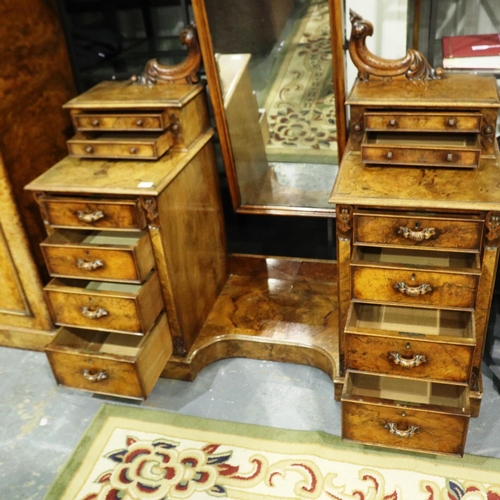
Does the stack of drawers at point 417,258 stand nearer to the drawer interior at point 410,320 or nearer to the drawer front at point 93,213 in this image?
the drawer interior at point 410,320

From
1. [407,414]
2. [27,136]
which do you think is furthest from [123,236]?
[407,414]

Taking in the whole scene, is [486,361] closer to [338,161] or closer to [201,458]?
[338,161]

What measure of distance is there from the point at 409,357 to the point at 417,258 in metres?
0.27

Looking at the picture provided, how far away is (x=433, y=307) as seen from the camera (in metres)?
1.51

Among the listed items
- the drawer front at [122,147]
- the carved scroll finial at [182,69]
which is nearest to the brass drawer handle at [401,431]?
the drawer front at [122,147]

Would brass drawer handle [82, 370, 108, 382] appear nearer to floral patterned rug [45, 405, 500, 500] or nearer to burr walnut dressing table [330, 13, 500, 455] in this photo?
floral patterned rug [45, 405, 500, 500]

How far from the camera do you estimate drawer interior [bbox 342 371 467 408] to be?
1576 mm

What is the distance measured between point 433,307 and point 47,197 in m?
1.14

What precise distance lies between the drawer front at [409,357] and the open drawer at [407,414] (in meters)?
0.06

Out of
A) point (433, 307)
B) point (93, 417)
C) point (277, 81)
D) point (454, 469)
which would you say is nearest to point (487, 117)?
point (433, 307)

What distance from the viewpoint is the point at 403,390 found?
163cm

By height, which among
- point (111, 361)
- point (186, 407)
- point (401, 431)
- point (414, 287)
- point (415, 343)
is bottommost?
point (186, 407)

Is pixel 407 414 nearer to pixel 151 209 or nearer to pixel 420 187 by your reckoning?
pixel 420 187

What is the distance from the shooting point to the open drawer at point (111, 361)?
1704 millimetres
